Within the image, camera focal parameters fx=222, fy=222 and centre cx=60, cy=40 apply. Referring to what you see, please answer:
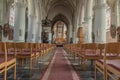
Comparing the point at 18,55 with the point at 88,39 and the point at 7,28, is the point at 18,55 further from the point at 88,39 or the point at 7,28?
the point at 7,28

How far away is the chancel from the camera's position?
17.6ft

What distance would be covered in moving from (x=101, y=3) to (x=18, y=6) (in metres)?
6.10

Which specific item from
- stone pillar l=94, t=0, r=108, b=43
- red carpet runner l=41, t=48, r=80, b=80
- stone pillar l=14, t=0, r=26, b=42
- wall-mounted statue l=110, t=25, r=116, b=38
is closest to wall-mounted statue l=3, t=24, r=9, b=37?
stone pillar l=14, t=0, r=26, b=42

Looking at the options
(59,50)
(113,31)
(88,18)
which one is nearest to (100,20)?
(88,18)

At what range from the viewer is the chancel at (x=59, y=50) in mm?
5367

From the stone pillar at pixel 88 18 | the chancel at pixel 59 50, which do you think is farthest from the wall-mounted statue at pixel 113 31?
the stone pillar at pixel 88 18

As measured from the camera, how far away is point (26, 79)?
607 cm

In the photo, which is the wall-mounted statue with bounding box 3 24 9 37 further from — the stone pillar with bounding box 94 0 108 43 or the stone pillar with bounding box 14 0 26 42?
the stone pillar with bounding box 94 0 108 43

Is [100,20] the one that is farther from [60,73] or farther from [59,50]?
[59,50]

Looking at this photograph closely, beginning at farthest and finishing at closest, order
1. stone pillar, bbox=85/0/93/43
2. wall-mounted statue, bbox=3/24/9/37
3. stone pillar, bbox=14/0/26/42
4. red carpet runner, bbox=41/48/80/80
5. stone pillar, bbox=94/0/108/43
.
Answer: wall-mounted statue, bbox=3/24/9/37 < stone pillar, bbox=85/0/93/43 < stone pillar, bbox=14/0/26/42 < stone pillar, bbox=94/0/108/43 < red carpet runner, bbox=41/48/80/80

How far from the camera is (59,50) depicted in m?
30.6

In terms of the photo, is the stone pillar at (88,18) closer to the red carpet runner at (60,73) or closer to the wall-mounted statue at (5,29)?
the wall-mounted statue at (5,29)

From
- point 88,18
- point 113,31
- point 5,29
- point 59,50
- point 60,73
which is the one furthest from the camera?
point 59,50

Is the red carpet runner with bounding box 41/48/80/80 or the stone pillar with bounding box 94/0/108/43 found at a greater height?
the stone pillar with bounding box 94/0/108/43
